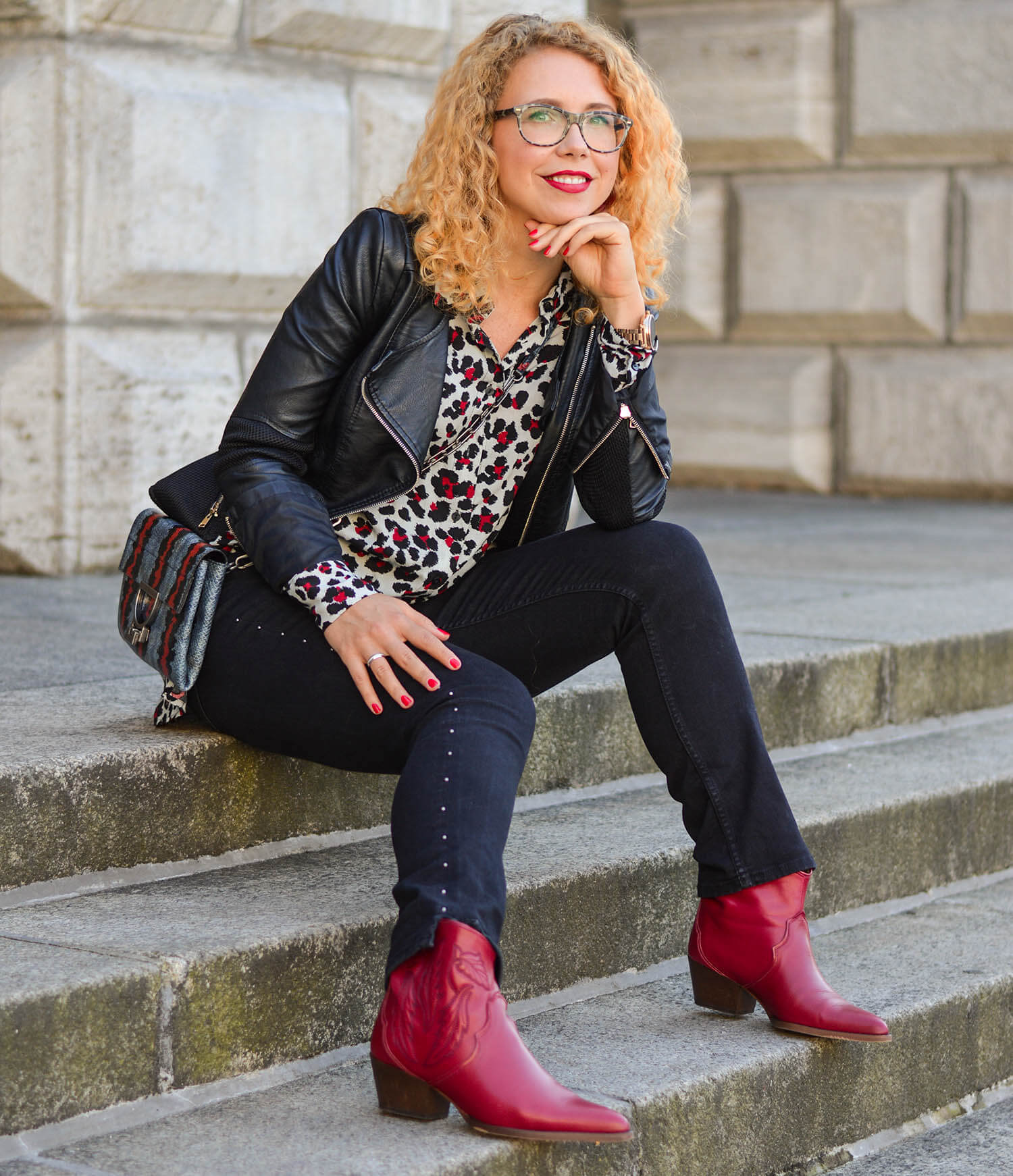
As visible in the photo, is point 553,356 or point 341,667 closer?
point 341,667

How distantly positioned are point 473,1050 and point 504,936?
54cm

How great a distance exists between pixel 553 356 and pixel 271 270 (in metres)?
2.19

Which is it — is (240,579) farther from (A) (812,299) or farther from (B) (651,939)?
(A) (812,299)

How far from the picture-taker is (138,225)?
14.1ft

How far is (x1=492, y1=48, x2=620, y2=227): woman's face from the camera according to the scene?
2.45m

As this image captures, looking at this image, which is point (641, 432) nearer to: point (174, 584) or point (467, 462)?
point (467, 462)

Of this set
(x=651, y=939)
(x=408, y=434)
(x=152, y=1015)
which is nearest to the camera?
(x=152, y=1015)

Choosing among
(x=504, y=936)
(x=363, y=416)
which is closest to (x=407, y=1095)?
(x=504, y=936)

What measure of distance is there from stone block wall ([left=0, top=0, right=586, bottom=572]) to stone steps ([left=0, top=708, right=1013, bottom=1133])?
1764 mm

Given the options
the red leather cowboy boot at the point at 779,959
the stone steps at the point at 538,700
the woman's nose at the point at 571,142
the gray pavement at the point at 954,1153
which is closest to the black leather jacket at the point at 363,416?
the woman's nose at the point at 571,142

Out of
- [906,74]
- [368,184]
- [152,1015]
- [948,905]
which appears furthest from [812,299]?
[152,1015]

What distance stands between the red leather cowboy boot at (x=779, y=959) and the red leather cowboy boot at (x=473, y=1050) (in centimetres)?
42

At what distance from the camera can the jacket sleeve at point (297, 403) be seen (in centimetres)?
230

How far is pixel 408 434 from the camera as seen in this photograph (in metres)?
2.39
